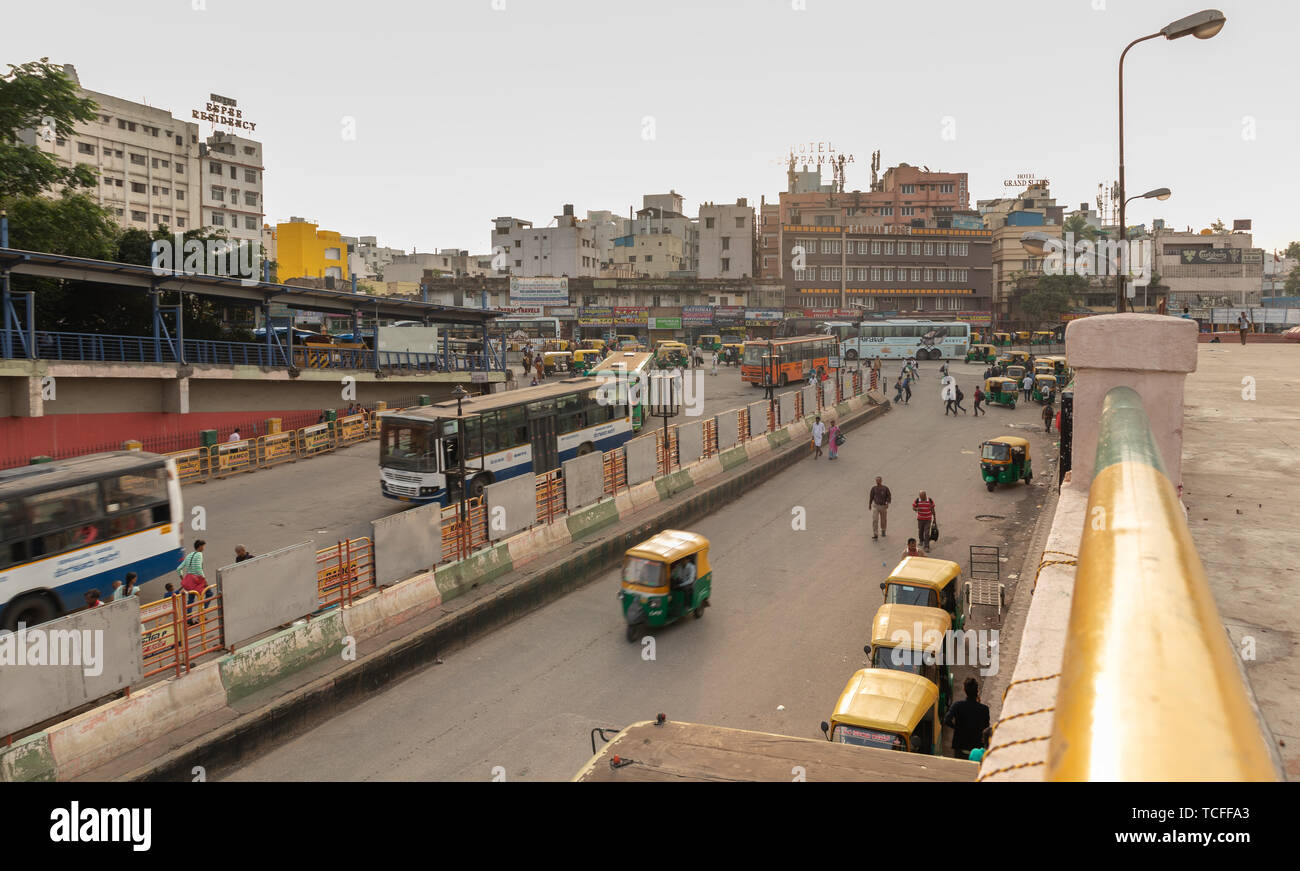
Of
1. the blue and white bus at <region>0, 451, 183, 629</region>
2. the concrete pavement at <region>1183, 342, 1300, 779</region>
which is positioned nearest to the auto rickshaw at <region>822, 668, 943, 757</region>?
the concrete pavement at <region>1183, 342, 1300, 779</region>

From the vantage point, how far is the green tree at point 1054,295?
8600 cm

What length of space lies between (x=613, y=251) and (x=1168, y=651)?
115m

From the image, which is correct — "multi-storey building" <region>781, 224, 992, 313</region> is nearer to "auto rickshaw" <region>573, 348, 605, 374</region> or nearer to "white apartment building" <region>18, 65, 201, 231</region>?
"auto rickshaw" <region>573, 348, 605, 374</region>

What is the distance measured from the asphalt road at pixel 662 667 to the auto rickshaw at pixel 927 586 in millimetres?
1073

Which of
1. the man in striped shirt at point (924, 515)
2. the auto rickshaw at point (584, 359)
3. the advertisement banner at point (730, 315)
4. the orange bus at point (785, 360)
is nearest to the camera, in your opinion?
the man in striped shirt at point (924, 515)

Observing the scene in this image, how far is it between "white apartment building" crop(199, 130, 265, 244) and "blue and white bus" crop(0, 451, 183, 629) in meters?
71.3

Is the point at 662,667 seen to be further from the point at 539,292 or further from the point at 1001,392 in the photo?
the point at 539,292

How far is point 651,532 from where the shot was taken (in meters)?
21.4

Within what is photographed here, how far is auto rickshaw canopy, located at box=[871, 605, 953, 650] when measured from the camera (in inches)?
486

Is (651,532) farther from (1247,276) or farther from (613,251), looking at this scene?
(1247,276)

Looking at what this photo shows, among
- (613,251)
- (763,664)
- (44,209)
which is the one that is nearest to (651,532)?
(763,664)

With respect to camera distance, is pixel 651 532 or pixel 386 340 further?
pixel 386 340

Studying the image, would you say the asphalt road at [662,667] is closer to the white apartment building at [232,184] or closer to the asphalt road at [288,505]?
the asphalt road at [288,505]
